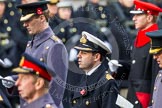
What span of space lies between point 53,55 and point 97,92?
689 mm

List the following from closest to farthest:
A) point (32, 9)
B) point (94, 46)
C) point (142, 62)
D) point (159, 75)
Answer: point (159, 75) < point (94, 46) < point (32, 9) < point (142, 62)

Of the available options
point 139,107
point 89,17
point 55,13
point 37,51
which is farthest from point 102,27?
point 37,51

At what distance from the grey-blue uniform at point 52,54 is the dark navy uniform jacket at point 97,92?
24 cm

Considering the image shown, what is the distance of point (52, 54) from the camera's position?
32.7ft

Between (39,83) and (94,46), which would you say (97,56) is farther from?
(39,83)

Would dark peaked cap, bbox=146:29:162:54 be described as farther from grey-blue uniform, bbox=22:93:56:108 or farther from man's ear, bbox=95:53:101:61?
grey-blue uniform, bbox=22:93:56:108

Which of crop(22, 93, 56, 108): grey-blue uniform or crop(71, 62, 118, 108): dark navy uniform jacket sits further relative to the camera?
crop(71, 62, 118, 108): dark navy uniform jacket

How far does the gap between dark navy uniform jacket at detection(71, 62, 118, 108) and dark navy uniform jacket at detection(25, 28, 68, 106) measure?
0.24 meters

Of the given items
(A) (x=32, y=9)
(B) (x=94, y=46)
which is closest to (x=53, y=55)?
(B) (x=94, y=46)

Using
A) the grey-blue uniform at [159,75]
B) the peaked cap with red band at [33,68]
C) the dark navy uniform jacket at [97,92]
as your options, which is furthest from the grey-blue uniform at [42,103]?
the grey-blue uniform at [159,75]

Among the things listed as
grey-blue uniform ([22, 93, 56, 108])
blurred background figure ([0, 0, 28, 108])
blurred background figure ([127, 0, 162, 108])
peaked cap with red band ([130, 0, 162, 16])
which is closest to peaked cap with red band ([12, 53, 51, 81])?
grey-blue uniform ([22, 93, 56, 108])

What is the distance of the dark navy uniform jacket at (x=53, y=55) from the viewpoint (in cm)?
990

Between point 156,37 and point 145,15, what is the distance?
161 cm

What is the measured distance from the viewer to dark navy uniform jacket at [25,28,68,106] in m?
9.90
